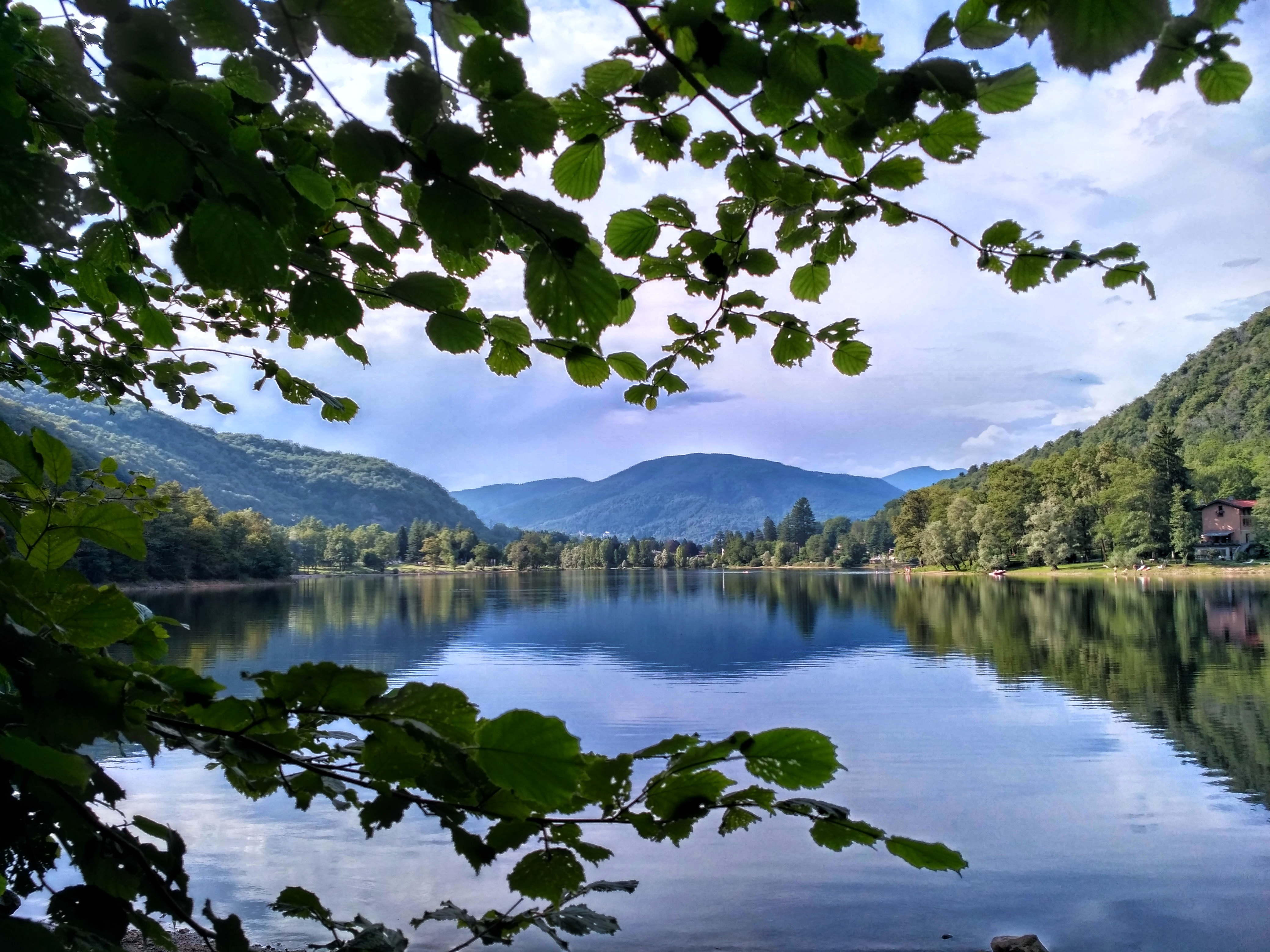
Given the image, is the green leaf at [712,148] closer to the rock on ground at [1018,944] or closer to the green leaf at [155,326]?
the green leaf at [155,326]

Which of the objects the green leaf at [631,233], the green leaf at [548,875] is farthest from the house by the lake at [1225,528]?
the green leaf at [548,875]

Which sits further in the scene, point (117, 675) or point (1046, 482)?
point (1046, 482)

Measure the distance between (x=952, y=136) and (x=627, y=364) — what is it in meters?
0.93

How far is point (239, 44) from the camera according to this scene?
3.00ft

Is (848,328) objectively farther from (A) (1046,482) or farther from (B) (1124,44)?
(A) (1046,482)

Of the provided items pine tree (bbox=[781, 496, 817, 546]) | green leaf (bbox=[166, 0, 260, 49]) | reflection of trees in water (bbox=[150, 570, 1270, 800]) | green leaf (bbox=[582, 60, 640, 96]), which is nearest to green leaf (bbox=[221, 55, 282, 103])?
green leaf (bbox=[166, 0, 260, 49])

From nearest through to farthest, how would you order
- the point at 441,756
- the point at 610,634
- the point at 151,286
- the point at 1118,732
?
the point at 441,756 → the point at 151,286 → the point at 1118,732 → the point at 610,634

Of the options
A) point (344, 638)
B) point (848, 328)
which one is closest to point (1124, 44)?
point (848, 328)

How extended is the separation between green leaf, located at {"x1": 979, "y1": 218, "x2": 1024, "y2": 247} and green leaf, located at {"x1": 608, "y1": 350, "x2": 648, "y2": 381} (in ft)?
3.50

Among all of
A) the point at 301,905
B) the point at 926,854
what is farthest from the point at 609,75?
the point at 301,905

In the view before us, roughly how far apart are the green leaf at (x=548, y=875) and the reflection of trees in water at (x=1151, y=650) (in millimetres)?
16172

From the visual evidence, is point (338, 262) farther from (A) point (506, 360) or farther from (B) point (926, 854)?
Answer: (B) point (926, 854)

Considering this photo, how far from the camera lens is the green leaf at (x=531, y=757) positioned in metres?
0.88

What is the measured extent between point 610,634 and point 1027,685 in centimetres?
2320
